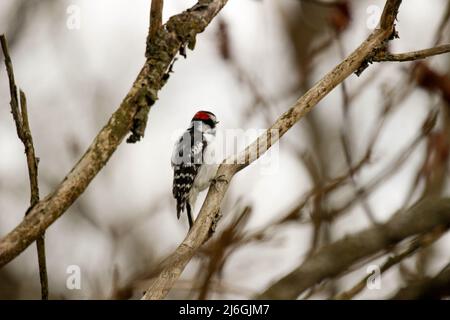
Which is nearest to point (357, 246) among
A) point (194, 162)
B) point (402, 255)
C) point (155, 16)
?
point (402, 255)

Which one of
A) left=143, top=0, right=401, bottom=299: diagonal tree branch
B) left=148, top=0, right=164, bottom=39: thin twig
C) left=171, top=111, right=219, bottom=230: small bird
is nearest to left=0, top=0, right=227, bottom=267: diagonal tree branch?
left=148, top=0, right=164, bottom=39: thin twig

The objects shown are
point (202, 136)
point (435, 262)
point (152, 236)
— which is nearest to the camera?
point (435, 262)

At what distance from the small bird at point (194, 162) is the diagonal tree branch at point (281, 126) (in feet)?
8.92

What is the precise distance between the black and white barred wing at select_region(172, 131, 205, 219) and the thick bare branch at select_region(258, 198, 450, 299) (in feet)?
11.2

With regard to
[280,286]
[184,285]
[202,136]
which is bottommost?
[280,286]

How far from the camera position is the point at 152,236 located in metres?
6.27

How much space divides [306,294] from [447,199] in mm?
528

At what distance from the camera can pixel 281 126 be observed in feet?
8.42

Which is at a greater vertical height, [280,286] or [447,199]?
[447,199]

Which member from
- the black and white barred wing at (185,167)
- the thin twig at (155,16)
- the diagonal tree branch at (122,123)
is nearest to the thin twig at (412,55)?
the diagonal tree branch at (122,123)

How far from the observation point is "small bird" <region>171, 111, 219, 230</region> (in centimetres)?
559

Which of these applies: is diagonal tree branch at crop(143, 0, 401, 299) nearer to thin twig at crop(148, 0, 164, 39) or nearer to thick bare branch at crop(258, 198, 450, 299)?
thick bare branch at crop(258, 198, 450, 299)
